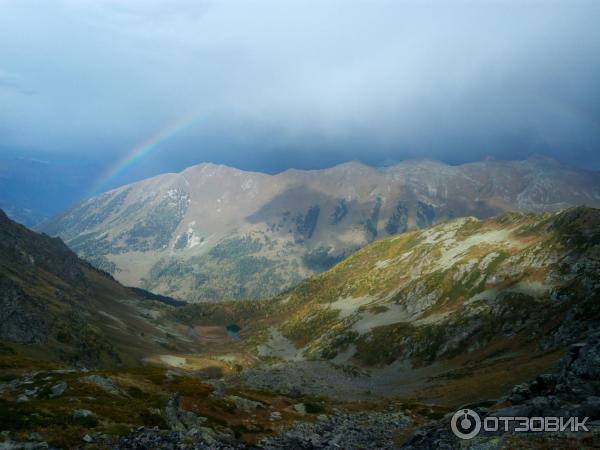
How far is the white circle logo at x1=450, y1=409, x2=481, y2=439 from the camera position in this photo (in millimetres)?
32312

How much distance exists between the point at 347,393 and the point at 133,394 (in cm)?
8860

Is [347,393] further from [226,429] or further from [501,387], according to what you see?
[226,429]

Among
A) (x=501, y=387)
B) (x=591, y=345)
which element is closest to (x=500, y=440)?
(x=591, y=345)

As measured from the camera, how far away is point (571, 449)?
23312 mm

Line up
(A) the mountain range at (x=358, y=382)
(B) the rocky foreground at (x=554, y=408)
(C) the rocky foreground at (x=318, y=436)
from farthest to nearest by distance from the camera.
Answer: (A) the mountain range at (x=358, y=382) → (C) the rocky foreground at (x=318, y=436) → (B) the rocky foreground at (x=554, y=408)

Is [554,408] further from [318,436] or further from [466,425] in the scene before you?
[318,436]

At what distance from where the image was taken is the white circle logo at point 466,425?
106 feet

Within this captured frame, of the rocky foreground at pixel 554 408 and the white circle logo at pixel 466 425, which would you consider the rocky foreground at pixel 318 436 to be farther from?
the white circle logo at pixel 466 425

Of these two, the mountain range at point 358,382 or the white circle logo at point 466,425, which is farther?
the mountain range at point 358,382

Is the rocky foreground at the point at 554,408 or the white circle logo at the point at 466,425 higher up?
the rocky foreground at the point at 554,408

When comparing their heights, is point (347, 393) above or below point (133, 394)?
below

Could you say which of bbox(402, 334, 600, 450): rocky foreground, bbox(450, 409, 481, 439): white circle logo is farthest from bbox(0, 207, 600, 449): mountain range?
bbox(450, 409, 481, 439): white circle logo

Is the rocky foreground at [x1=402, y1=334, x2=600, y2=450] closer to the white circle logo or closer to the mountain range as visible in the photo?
the mountain range

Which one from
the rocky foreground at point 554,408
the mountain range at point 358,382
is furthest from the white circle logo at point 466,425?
the mountain range at point 358,382
